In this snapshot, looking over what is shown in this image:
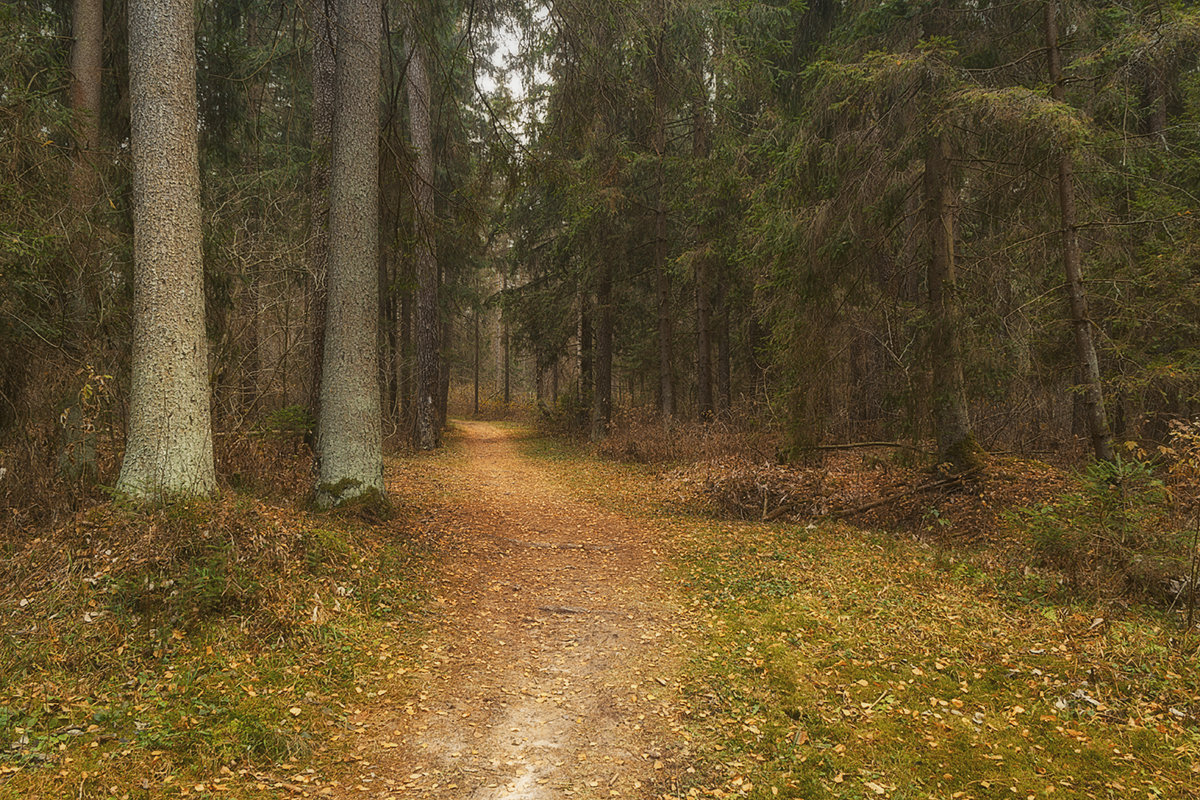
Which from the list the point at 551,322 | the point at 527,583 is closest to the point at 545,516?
the point at 527,583

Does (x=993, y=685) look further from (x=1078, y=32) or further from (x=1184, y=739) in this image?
(x=1078, y=32)

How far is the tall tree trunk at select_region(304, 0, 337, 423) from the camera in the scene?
8008 millimetres

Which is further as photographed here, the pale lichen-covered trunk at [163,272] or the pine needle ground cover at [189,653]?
the pale lichen-covered trunk at [163,272]

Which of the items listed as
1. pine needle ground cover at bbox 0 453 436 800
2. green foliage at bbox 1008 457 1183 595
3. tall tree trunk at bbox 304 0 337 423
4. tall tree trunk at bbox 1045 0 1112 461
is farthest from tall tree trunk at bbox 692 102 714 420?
pine needle ground cover at bbox 0 453 436 800

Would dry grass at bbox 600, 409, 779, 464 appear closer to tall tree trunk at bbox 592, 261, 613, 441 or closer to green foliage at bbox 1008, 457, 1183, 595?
tall tree trunk at bbox 592, 261, 613, 441

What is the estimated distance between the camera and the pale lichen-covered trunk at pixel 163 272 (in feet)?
16.8

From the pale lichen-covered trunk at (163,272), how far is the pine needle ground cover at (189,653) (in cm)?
49

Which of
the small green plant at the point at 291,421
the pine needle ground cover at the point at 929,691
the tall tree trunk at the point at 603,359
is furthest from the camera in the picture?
the tall tree trunk at the point at 603,359

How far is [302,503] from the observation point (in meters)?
7.19

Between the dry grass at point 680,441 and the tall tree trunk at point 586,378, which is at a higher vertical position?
the tall tree trunk at point 586,378

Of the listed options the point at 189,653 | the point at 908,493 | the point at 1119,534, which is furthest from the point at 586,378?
the point at 189,653

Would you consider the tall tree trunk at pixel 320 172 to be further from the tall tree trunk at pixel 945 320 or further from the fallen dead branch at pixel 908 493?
the tall tree trunk at pixel 945 320

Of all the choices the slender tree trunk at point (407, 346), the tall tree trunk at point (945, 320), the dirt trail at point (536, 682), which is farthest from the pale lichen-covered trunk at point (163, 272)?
the slender tree trunk at point (407, 346)

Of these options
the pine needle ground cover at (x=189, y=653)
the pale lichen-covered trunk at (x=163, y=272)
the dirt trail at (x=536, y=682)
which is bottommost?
the dirt trail at (x=536, y=682)
